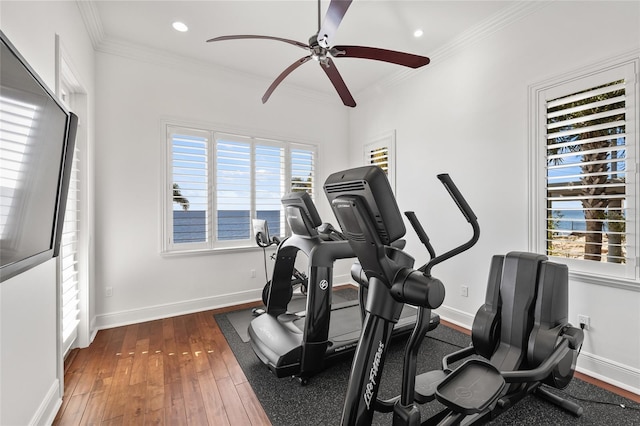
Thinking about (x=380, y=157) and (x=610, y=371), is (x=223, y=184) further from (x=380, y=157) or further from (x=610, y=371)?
(x=610, y=371)

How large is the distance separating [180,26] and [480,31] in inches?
Result: 117

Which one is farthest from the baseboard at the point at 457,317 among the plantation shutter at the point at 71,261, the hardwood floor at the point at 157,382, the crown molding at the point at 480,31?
the plantation shutter at the point at 71,261

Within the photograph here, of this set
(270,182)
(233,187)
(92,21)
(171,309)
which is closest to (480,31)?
(270,182)

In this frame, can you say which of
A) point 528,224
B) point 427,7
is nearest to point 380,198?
point 528,224

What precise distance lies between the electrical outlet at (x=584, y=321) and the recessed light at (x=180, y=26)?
4.35m

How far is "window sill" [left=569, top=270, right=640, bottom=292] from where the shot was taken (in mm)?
1988

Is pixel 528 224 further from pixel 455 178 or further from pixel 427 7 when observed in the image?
pixel 427 7

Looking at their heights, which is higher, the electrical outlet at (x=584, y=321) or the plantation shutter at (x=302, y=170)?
the plantation shutter at (x=302, y=170)

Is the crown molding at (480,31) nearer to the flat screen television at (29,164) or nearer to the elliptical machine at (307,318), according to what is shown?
the elliptical machine at (307,318)

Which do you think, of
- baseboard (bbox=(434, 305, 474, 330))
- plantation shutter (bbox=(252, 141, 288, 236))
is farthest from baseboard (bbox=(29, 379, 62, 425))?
baseboard (bbox=(434, 305, 474, 330))

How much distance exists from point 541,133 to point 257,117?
3.21 meters

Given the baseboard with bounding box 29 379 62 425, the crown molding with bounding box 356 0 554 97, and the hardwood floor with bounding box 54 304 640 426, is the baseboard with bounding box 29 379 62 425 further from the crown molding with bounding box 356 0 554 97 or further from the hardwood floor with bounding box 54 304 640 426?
the crown molding with bounding box 356 0 554 97

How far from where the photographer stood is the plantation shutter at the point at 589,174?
206cm

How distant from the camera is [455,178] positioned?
3160mm
